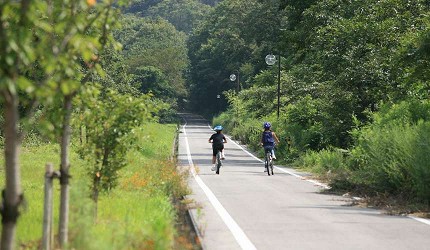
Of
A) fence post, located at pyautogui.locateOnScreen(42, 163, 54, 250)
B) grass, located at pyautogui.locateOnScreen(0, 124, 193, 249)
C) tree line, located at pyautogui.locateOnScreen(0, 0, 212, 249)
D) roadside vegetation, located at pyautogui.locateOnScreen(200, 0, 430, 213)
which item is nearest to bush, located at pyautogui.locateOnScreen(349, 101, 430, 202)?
roadside vegetation, located at pyautogui.locateOnScreen(200, 0, 430, 213)

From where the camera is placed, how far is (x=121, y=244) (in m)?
8.66

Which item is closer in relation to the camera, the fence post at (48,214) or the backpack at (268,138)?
the fence post at (48,214)

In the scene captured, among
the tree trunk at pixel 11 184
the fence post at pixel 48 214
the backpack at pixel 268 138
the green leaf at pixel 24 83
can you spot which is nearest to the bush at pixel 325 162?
the backpack at pixel 268 138

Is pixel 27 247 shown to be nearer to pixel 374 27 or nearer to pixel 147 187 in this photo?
pixel 147 187

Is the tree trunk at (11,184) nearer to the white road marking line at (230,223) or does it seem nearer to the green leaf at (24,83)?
the green leaf at (24,83)

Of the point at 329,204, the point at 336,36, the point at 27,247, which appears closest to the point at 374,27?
the point at 336,36

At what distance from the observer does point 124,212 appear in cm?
1279

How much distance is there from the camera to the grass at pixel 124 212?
908cm

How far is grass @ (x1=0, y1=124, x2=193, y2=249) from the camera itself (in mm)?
9078

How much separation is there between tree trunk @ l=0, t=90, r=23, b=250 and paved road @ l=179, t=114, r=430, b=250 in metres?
5.00

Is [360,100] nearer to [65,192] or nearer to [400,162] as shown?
[400,162]

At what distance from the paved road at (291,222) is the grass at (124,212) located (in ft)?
2.40

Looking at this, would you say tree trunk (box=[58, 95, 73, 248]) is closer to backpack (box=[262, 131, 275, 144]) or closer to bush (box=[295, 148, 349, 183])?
bush (box=[295, 148, 349, 183])

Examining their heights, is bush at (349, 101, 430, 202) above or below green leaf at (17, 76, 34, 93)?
below
